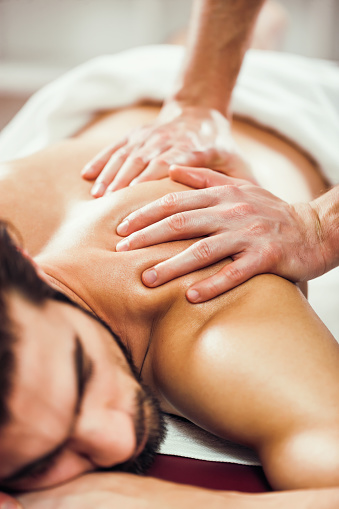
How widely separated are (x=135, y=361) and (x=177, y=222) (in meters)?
0.25

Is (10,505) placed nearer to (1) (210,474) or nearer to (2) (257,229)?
(1) (210,474)

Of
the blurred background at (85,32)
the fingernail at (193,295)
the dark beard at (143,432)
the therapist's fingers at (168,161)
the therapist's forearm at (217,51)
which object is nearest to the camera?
the dark beard at (143,432)

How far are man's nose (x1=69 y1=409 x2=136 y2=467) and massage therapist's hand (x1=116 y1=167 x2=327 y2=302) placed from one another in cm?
26

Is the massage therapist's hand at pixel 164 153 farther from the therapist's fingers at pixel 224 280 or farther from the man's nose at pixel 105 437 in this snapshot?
the man's nose at pixel 105 437

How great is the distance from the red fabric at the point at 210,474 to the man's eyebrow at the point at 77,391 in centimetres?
21

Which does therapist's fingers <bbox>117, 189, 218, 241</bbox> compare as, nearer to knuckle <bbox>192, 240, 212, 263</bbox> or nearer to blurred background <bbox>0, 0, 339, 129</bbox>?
knuckle <bbox>192, 240, 212, 263</bbox>

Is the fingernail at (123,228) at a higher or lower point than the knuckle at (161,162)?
lower

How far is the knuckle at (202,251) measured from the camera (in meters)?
1.02

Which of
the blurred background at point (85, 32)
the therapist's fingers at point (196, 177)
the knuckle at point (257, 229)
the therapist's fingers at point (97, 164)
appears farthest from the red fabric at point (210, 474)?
the blurred background at point (85, 32)

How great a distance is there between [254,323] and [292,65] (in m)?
1.27

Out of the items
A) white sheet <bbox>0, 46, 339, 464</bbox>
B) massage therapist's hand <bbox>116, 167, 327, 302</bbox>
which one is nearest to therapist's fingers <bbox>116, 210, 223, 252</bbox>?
massage therapist's hand <bbox>116, 167, 327, 302</bbox>

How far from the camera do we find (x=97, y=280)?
1.04 metres

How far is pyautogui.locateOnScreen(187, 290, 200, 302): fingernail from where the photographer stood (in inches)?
39.1

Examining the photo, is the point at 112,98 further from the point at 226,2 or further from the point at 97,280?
the point at 97,280
